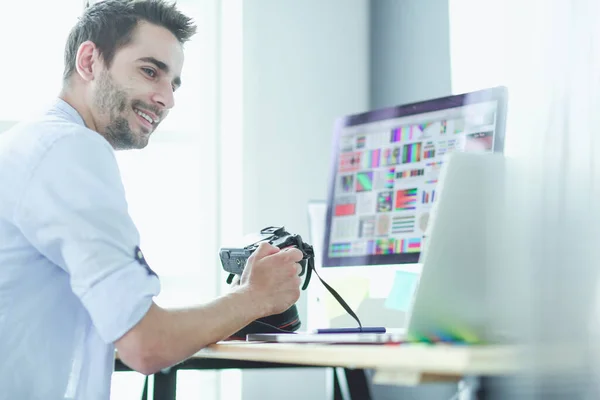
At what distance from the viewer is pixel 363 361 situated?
85 centimetres

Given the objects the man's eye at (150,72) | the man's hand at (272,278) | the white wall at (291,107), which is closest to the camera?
the man's hand at (272,278)

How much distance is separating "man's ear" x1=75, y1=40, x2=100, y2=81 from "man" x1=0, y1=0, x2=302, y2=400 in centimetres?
9

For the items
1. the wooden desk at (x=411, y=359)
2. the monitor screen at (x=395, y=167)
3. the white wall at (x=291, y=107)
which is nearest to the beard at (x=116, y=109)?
the monitor screen at (x=395, y=167)

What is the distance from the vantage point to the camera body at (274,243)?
140cm

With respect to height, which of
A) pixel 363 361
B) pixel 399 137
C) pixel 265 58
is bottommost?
pixel 363 361

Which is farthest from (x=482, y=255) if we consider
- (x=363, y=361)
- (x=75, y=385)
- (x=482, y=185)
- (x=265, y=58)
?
(x=265, y=58)

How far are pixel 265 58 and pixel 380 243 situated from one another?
4.11 ft

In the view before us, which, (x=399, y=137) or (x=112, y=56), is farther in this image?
(x=399, y=137)

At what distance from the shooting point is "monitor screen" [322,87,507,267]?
Result: 1.60 m

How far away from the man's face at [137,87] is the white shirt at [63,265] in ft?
0.67

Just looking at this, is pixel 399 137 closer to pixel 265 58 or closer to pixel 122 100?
pixel 122 100

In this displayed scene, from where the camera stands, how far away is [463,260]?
973 millimetres

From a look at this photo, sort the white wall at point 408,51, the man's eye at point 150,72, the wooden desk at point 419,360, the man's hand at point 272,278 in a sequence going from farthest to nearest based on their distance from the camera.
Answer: the white wall at point 408,51
the man's eye at point 150,72
the man's hand at point 272,278
the wooden desk at point 419,360

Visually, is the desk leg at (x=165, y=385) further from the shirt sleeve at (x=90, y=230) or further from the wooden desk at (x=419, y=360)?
the wooden desk at (x=419, y=360)
